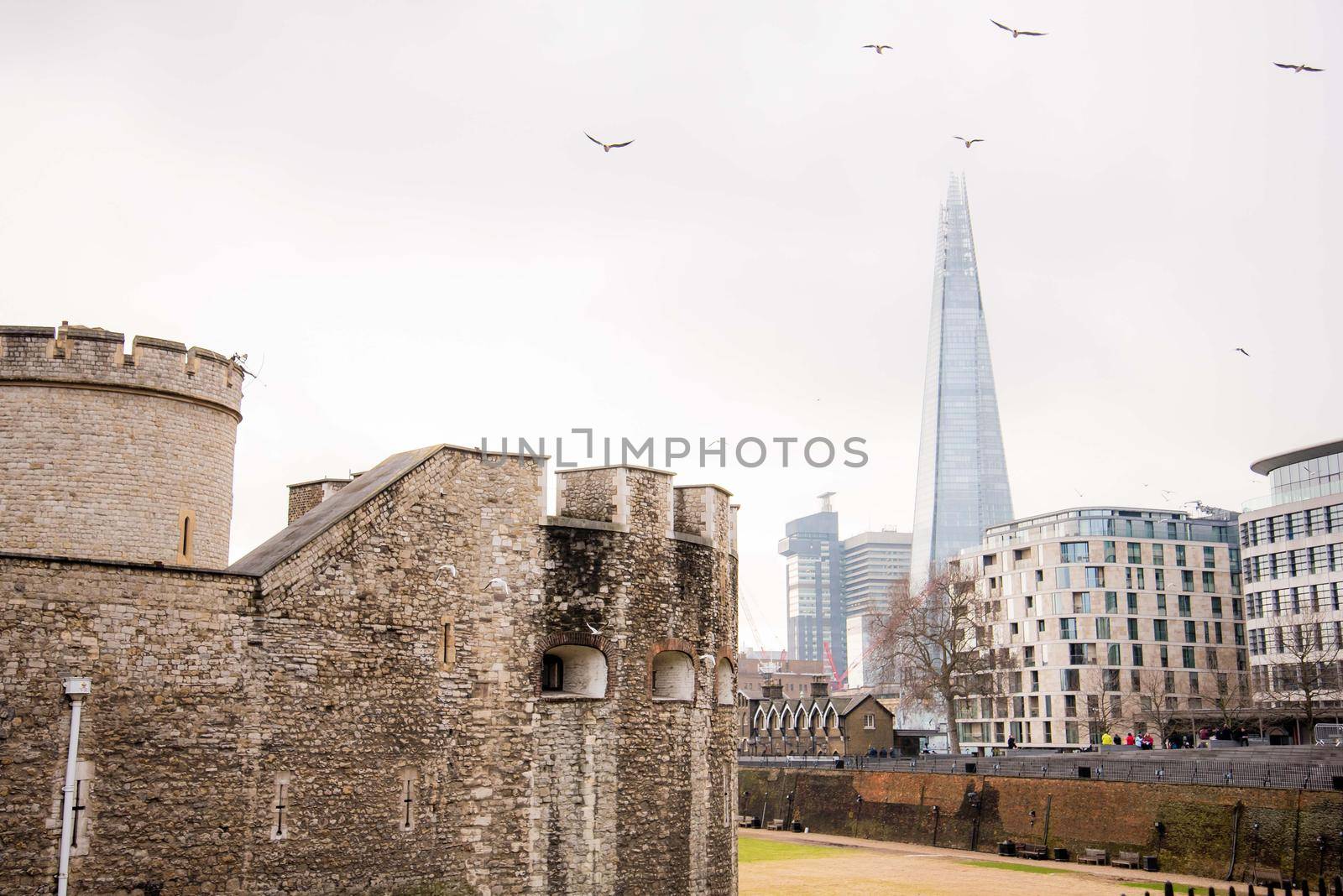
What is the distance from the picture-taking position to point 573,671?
83.1ft

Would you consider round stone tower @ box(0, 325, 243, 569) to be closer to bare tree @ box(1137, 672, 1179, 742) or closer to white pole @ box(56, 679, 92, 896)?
white pole @ box(56, 679, 92, 896)

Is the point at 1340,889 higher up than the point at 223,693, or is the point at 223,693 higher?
the point at 223,693

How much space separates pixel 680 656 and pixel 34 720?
13.6 metres

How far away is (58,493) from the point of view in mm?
20938

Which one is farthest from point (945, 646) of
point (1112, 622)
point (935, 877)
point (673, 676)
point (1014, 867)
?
point (673, 676)

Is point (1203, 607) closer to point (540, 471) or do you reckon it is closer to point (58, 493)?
point (540, 471)

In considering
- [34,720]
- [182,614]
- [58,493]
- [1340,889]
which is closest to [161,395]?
[58,493]

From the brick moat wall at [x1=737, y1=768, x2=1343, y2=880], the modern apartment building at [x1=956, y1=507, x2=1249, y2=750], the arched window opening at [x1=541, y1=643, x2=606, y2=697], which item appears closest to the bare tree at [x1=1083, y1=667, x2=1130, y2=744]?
the modern apartment building at [x1=956, y1=507, x2=1249, y2=750]

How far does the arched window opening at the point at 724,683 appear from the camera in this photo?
2872 cm

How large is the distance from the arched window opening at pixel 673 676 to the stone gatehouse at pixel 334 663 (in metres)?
0.07

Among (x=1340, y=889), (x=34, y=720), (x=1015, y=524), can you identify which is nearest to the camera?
(x=34, y=720)

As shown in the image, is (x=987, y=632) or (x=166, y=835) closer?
(x=166, y=835)

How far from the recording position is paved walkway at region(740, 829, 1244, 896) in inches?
1411

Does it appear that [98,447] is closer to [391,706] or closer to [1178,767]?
[391,706]
